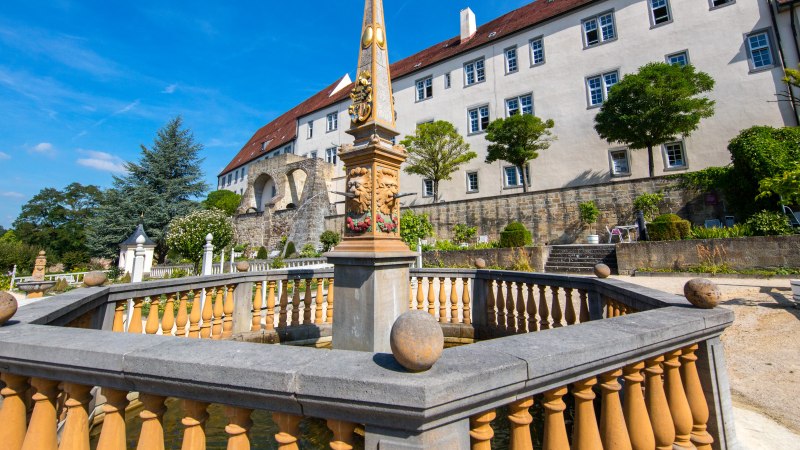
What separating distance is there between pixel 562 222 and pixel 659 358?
676 inches

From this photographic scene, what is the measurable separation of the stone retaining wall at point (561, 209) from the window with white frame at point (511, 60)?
34.5 ft

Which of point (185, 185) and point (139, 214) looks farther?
point (185, 185)

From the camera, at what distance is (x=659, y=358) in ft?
5.77

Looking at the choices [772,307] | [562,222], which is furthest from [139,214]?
[772,307]

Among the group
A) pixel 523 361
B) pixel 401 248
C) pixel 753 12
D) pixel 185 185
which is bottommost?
pixel 523 361

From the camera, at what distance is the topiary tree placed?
17.0 meters

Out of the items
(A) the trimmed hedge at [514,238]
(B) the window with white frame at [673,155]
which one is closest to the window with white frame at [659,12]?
(B) the window with white frame at [673,155]

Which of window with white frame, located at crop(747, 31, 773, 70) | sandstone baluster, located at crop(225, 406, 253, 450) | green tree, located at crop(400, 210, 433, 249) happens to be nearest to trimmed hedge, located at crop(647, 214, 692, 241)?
green tree, located at crop(400, 210, 433, 249)

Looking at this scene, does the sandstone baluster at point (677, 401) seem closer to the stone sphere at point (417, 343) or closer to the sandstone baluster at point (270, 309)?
the stone sphere at point (417, 343)

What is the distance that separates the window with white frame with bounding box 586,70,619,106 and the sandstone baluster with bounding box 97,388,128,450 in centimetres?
2428

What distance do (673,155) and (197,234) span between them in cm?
2614

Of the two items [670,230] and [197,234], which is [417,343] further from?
[197,234]

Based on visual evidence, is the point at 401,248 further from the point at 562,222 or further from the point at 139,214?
the point at 139,214

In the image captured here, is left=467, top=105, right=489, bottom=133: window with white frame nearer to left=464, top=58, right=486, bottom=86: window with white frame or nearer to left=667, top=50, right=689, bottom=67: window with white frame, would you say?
left=464, top=58, right=486, bottom=86: window with white frame
